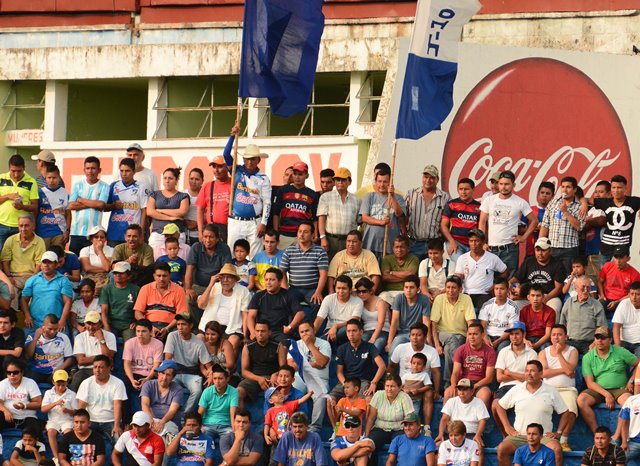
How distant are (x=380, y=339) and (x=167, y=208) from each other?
3.67 metres

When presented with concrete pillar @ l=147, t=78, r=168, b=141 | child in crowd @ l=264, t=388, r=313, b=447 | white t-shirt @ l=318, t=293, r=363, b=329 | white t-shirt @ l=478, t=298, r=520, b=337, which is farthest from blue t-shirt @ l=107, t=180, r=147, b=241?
concrete pillar @ l=147, t=78, r=168, b=141

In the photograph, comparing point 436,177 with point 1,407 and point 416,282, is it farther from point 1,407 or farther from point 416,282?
point 1,407

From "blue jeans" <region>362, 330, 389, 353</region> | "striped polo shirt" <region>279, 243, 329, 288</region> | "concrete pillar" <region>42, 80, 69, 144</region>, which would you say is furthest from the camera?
"concrete pillar" <region>42, 80, 69, 144</region>

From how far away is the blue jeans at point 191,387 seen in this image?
17922mm

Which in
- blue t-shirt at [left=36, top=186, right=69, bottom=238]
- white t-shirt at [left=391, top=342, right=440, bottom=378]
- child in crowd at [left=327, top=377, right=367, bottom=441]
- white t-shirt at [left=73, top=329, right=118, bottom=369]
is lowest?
child in crowd at [left=327, top=377, right=367, bottom=441]

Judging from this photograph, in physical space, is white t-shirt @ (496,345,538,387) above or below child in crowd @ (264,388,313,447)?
above

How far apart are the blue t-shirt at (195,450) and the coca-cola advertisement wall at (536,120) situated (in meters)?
7.94

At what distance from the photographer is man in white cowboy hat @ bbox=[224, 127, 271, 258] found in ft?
65.6

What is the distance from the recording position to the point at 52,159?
20984mm

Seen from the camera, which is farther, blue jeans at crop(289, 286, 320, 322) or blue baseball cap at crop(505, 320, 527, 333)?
blue jeans at crop(289, 286, 320, 322)

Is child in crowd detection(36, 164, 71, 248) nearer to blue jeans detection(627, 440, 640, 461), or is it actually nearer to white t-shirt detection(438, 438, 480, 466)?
white t-shirt detection(438, 438, 480, 466)

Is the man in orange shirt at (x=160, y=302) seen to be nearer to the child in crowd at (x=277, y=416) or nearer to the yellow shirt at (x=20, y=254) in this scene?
the yellow shirt at (x=20, y=254)

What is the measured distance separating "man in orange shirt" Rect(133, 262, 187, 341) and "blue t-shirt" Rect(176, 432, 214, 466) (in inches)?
72.9

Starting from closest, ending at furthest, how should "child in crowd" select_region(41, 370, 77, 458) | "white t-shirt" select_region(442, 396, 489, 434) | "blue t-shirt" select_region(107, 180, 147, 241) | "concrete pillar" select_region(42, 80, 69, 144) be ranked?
"white t-shirt" select_region(442, 396, 489, 434) → "child in crowd" select_region(41, 370, 77, 458) → "blue t-shirt" select_region(107, 180, 147, 241) → "concrete pillar" select_region(42, 80, 69, 144)
